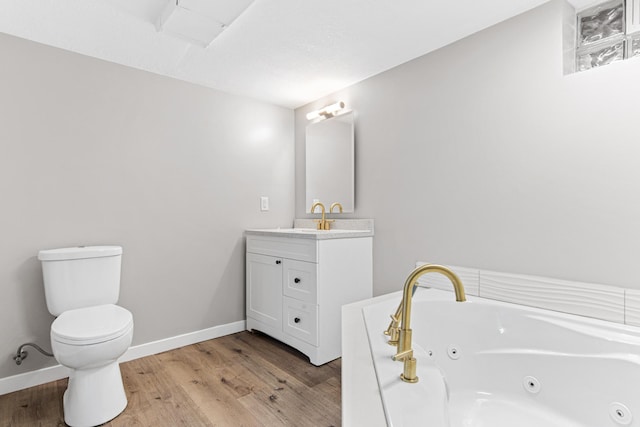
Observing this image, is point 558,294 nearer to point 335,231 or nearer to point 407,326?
point 407,326

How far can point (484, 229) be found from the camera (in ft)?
6.20

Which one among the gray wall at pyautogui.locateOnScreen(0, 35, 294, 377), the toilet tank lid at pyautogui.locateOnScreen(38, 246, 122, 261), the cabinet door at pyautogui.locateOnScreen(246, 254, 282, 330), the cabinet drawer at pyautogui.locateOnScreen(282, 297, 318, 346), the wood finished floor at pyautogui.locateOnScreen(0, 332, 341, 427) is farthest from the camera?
the cabinet door at pyautogui.locateOnScreen(246, 254, 282, 330)

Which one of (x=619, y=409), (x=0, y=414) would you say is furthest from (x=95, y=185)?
(x=619, y=409)

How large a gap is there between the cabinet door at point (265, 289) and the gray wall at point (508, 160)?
772 mm

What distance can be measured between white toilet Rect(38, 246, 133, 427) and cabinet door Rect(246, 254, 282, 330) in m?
1.03

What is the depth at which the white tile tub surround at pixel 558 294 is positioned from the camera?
4.66ft

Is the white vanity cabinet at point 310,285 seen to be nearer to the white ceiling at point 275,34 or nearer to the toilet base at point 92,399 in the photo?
the toilet base at point 92,399

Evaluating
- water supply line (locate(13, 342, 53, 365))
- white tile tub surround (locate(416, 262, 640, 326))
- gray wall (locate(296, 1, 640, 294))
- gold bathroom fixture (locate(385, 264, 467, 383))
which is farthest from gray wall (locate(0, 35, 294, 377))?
gold bathroom fixture (locate(385, 264, 467, 383))

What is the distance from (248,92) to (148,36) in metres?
0.99

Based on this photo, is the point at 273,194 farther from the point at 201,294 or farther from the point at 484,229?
the point at 484,229

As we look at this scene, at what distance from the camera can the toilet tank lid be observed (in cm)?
186

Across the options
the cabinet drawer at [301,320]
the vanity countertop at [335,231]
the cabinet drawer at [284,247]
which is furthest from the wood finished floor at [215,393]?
the vanity countertop at [335,231]

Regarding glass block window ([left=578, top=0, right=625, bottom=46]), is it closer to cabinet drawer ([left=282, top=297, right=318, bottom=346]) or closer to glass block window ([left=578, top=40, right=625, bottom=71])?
glass block window ([left=578, top=40, right=625, bottom=71])

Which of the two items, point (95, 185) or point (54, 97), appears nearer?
point (54, 97)
